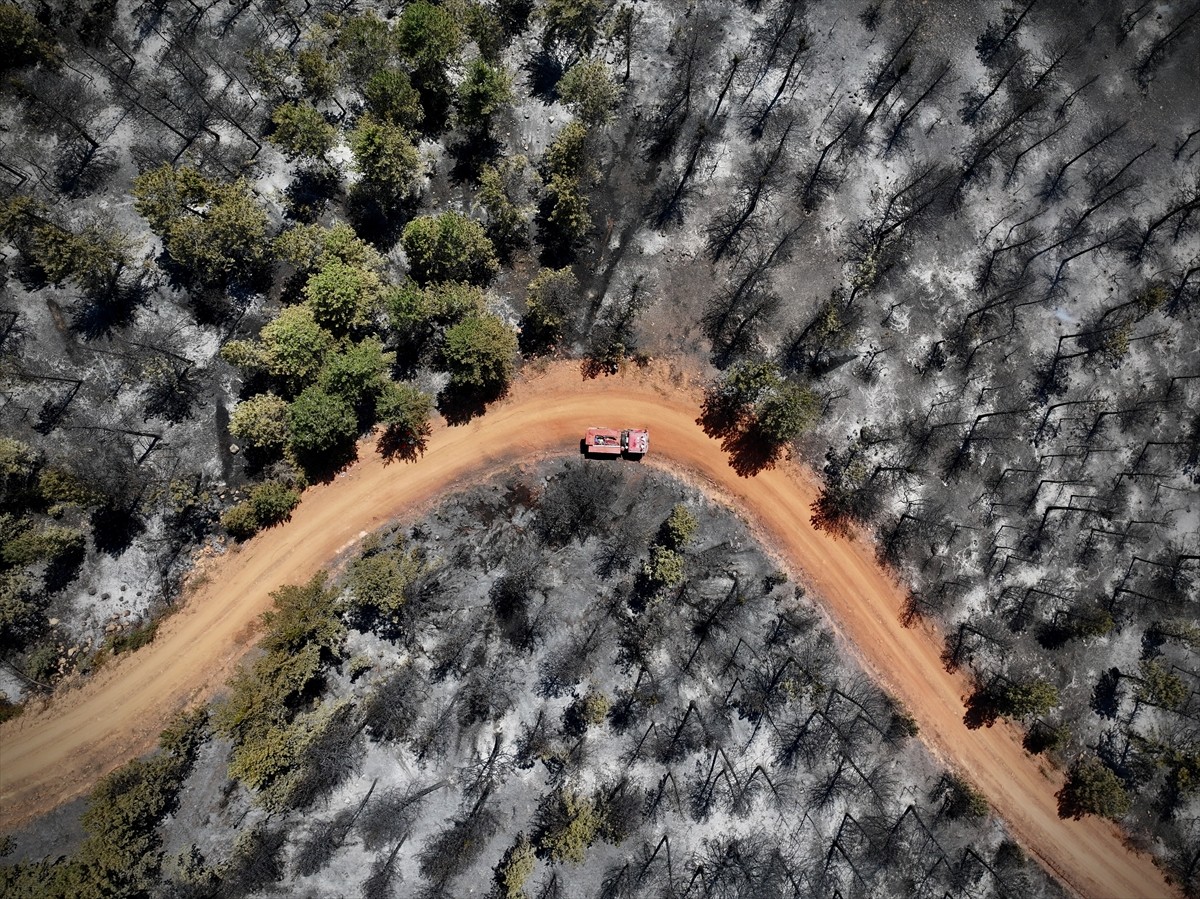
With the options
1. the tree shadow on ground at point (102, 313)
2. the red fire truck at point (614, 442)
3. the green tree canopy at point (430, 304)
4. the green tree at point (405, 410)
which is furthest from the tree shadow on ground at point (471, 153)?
the tree shadow on ground at point (102, 313)

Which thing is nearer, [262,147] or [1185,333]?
[262,147]

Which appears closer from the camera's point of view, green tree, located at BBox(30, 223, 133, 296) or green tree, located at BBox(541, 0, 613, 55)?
green tree, located at BBox(30, 223, 133, 296)

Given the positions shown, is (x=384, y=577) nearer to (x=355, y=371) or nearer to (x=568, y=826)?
(x=355, y=371)

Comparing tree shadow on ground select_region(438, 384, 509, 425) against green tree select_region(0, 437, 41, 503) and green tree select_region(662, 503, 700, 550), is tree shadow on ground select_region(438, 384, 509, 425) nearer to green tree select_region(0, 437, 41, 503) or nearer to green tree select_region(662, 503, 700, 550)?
green tree select_region(662, 503, 700, 550)

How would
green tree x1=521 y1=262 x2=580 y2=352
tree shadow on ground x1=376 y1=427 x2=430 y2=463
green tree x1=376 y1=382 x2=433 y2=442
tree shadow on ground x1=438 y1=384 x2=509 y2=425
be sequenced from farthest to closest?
tree shadow on ground x1=438 y1=384 x2=509 y2=425, tree shadow on ground x1=376 y1=427 x2=430 y2=463, green tree x1=521 y1=262 x2=580 y2=352, green tree x1=376 y1=382 x2=433 y2=442

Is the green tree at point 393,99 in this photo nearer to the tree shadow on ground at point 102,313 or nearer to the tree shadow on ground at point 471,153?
the tree shadow on ground at point 471,153

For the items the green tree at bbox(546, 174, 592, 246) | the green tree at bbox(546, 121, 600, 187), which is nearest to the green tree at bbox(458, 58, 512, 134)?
the green tree at bbox(546, 121, 600, 187)

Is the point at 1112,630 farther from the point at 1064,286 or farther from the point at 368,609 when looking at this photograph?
the point at 368,609

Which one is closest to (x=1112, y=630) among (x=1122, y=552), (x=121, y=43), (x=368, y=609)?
(x=1122, y=552)
